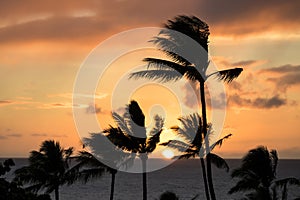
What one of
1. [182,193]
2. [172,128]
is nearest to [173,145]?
[172,128]

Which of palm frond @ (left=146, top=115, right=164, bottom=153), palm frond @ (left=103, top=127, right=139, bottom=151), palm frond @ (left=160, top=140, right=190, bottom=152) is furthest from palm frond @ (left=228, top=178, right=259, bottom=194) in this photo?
palm frond @ (left=103, top=127, right=139, bottom=151)

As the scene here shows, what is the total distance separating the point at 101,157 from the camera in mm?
41594

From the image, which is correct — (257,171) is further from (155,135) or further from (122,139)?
(122,139)

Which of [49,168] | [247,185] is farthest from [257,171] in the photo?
[49,168]

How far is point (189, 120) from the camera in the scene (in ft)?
106

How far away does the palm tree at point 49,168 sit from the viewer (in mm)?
42250

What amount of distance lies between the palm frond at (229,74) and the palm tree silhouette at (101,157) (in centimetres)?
1410

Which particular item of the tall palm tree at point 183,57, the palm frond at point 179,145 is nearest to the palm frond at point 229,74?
the tall palm tree at point 183,57

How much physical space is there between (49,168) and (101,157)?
4.52 meters

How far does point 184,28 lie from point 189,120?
7228 mm

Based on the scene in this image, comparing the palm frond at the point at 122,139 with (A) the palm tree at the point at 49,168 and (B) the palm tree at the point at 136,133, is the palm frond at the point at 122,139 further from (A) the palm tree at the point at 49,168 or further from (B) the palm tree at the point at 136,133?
(A) the palm tree at the point at 49,168

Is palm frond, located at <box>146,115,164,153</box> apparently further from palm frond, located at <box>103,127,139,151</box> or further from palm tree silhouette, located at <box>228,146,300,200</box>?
palm tree silhouette, located at <box>228,146,300,200</box>

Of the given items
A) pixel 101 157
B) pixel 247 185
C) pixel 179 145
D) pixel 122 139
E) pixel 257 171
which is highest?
pixel 122 139

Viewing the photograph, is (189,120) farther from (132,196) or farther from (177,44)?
(132,196)
